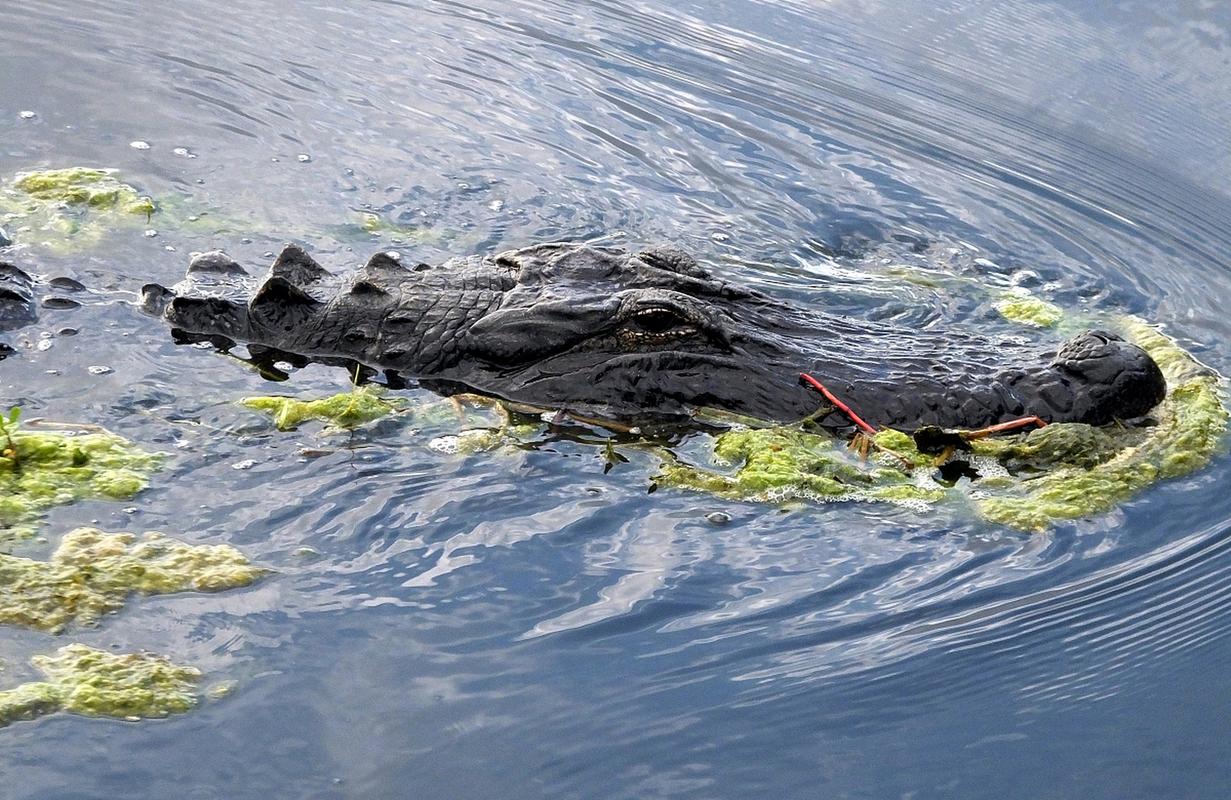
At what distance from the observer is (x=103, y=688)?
15.6 feet

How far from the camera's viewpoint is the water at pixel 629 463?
15.5 feet

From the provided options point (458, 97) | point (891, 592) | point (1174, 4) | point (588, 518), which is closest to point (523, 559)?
point (588, 518)

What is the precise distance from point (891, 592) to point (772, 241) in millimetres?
4256

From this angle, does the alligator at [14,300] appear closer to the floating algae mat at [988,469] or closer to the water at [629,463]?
the water at [629,463]

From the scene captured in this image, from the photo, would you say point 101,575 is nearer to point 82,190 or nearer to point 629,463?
point 629,463

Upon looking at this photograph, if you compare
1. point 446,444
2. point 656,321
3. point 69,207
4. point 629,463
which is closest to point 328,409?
point 446,444

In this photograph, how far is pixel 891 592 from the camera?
18.5ft

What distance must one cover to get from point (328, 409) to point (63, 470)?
1.25 metres

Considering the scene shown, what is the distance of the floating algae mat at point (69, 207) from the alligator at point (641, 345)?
1482mm

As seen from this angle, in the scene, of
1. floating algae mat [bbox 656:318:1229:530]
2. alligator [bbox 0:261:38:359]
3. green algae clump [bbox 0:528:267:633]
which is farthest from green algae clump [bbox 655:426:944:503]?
alligator [bbox 0:261:38:359]

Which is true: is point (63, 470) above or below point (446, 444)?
below

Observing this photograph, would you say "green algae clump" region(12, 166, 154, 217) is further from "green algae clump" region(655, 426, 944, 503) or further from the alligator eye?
"green algae clump" region(655, 426, 944, 503)

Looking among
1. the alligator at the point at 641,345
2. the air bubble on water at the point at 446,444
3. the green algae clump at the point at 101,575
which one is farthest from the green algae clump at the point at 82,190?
the green algae clump at the point at 101,575

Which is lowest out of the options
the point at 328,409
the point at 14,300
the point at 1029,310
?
the point at 14,300
